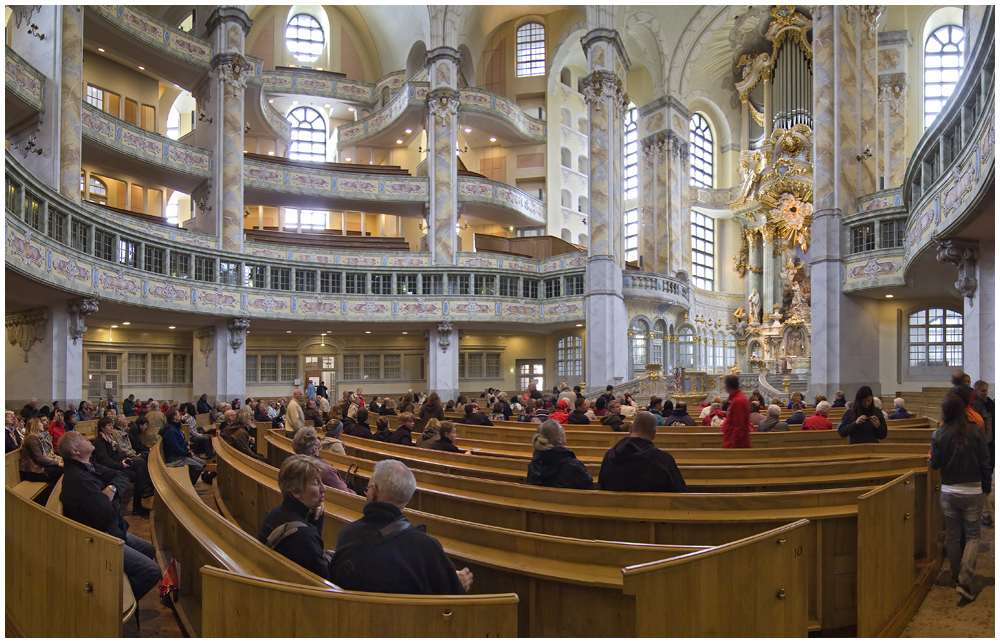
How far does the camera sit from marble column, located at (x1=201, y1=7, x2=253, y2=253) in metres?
23.8

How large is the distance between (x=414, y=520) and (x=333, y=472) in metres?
1.37

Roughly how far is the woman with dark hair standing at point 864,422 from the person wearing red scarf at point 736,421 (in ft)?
4.23

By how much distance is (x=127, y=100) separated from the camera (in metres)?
25.7

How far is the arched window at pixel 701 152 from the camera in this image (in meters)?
35.0

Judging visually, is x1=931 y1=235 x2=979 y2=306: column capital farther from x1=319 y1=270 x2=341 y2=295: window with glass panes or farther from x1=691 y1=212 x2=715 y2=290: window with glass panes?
x1=691 y1=212 x2=715 y2=290: window with glass panes

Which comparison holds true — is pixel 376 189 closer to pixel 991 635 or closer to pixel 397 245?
pixel 397 245

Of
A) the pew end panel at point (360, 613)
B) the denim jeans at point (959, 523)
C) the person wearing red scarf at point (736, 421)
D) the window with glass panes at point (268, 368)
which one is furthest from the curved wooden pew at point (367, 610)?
the window with glass panes at point (268, 368)

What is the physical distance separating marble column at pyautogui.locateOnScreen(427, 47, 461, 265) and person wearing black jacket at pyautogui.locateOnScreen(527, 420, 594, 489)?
22.7 m

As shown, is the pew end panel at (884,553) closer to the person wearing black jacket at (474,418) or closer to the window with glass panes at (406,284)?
the person wearing black jacket at (474,418)

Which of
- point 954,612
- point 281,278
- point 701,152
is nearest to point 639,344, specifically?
point 701,152

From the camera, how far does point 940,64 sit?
26.9 metres

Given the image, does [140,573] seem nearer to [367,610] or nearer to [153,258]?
[367,610]

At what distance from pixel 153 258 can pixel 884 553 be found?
2123cm

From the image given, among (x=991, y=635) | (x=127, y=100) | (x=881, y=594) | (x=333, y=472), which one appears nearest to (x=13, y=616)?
(x=333, y=472)
